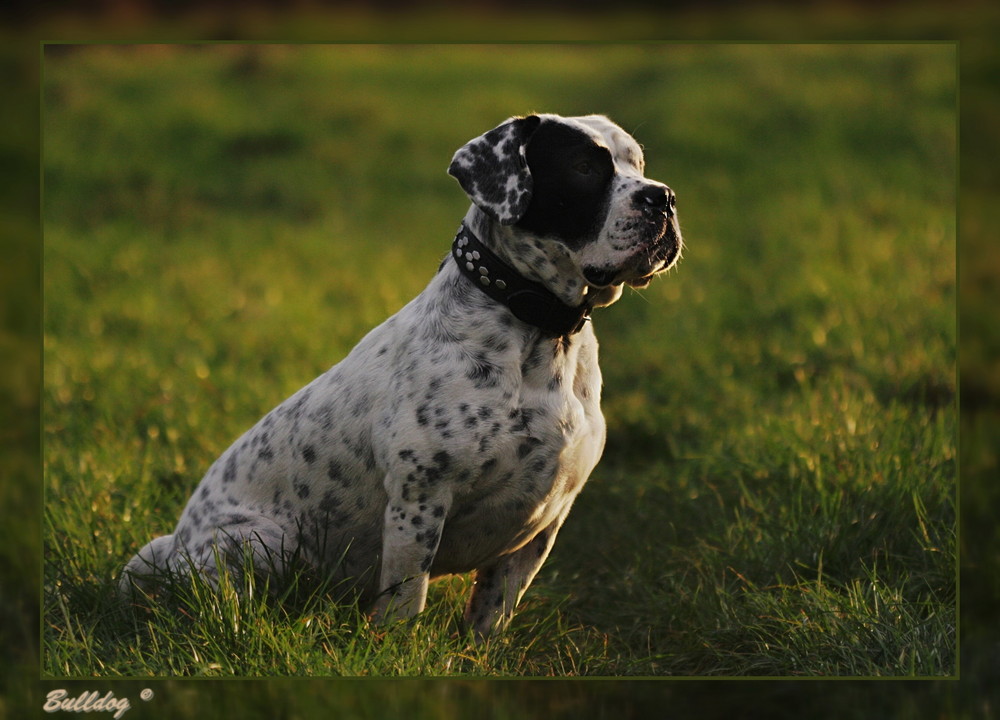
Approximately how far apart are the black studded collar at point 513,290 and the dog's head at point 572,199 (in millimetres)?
79

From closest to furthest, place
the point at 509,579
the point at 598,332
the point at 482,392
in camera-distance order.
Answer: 1. the point at 482,392
2. the point at 509,579
3. the point at 598,332

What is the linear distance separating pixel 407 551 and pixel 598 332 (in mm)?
4801

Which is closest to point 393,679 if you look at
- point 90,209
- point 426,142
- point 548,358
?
point 548,358

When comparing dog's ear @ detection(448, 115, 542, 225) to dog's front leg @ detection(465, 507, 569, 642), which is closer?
dog's ear @ detection(448, 115, 542, 225)

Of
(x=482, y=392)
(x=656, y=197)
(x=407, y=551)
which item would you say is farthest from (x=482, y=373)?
(x=656, y=197)

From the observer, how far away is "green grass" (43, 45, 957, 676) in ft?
12.8

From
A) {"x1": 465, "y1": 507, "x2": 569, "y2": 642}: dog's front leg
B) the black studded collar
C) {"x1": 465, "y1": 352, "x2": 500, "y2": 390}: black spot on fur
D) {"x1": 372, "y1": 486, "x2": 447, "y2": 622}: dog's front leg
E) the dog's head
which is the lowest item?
{"x1": 465, "y1": 507, "x2": 569, "y2": 642}: dog's front leg

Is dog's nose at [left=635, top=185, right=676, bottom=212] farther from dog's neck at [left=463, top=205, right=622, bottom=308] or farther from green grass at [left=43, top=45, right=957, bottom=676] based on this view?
green grass at [left=43, top=45, right=957, bottom=676]

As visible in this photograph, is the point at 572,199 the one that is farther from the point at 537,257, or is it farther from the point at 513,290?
the point at 513,290

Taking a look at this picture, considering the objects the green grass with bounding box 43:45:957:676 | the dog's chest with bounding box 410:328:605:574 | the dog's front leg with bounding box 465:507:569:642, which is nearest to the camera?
the dog's chest with bounding box 410:328:605:574

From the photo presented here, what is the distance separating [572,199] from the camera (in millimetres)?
3646

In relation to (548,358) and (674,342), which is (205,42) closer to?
(548,358)

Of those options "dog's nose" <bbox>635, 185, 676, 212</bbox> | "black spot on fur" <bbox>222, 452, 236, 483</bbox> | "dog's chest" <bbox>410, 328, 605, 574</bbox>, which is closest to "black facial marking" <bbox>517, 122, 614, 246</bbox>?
"dog's nose" <bbox>635, 185, 676, 212</bbox>

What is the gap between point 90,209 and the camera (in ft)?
31.6
